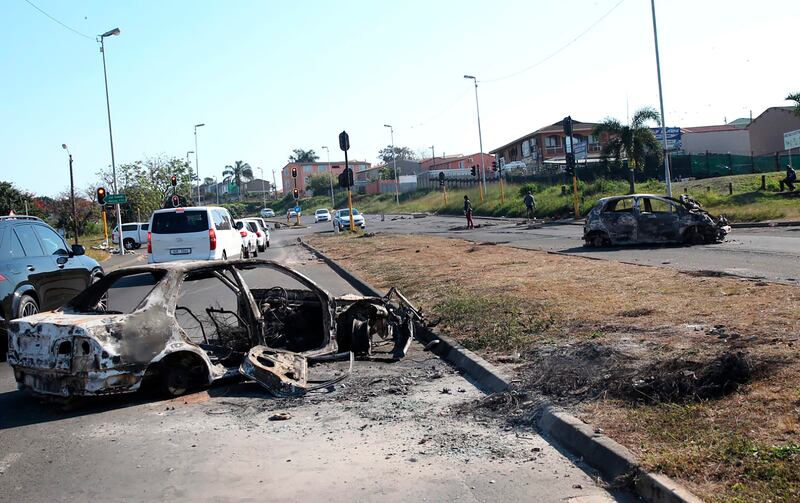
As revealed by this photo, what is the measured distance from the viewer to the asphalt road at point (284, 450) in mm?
4914

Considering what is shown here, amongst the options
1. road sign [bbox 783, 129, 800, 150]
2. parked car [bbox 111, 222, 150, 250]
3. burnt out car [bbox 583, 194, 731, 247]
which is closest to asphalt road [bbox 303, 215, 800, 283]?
burnt out car [bbox 583, 194, 731, 247]

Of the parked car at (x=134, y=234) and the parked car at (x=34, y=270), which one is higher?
the parked car at (x=134, y=234)

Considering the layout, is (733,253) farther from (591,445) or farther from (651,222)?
(591,445)

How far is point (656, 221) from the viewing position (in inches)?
834

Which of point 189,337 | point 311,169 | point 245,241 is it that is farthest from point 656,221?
point 311,169

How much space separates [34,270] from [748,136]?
75.9 meters

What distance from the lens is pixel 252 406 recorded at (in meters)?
7.09

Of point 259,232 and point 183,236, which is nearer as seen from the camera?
point 183,236

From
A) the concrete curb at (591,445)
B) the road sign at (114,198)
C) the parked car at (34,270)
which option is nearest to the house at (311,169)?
the road sign at (114,198)

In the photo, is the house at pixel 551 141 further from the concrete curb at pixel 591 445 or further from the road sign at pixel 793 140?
the concrete curb at pixel 591 445

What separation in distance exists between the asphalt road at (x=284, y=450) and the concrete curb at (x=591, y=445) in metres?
0.13

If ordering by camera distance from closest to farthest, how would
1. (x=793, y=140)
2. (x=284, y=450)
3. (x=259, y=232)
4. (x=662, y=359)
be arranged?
(x=284, y=450), (x=662, y=359), (x=259, y=232), (x=793, y=140)

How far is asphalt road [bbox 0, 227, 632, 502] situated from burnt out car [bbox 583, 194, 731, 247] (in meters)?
14.6

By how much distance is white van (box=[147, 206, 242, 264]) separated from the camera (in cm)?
1969
